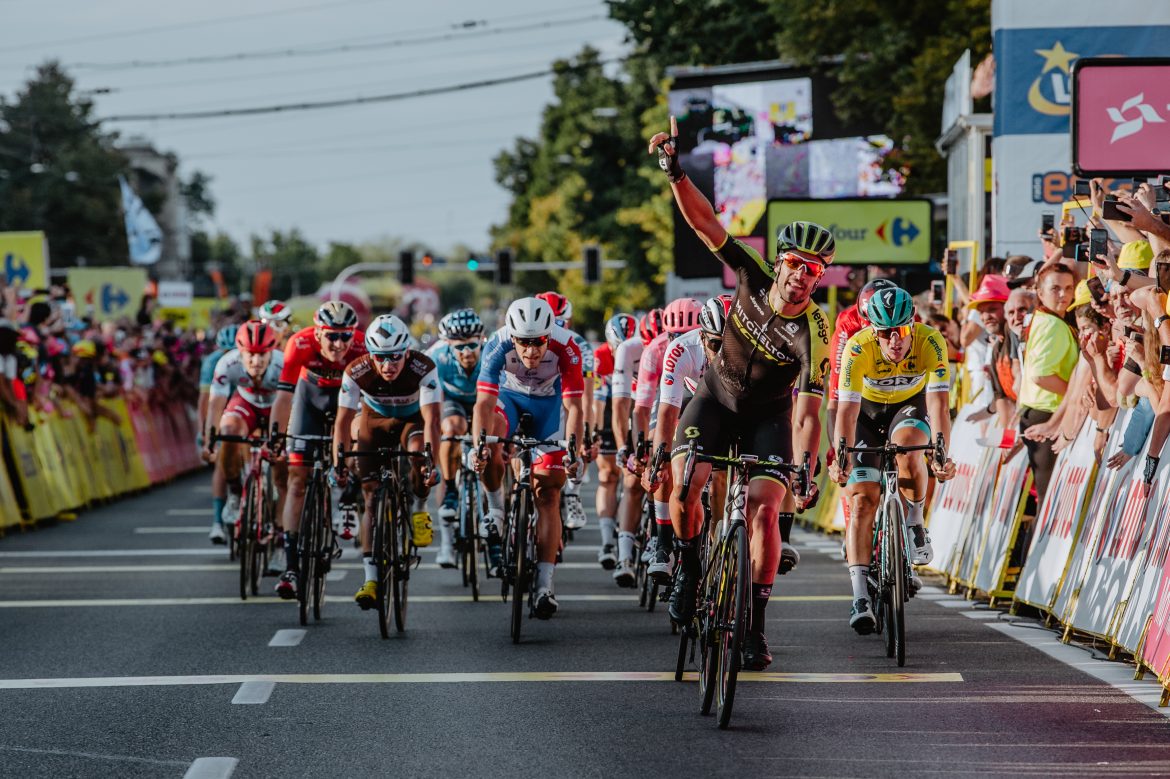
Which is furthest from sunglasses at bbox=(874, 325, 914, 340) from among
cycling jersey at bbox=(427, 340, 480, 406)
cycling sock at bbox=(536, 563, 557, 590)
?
cycling jersey at bbox=(427, 340, 480, 406)

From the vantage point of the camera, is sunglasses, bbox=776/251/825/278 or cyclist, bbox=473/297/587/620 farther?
cyclist, bbox=473/297/587/620

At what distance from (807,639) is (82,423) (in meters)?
14.4

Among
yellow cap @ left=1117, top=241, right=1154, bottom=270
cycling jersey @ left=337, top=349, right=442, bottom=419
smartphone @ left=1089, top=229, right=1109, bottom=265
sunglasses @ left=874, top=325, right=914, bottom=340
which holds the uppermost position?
smartphone @ left=1089, top=229, right=1109, bottom=265

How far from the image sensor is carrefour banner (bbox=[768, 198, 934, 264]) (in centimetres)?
2241

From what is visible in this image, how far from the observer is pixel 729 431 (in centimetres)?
923

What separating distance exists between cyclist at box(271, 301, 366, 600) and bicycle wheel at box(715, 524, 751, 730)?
5163 mm

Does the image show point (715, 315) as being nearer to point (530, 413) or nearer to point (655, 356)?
point (655, 356)

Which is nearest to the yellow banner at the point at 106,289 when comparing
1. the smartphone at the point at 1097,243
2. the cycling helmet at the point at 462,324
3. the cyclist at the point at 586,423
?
the cyclist at the point at 586,423

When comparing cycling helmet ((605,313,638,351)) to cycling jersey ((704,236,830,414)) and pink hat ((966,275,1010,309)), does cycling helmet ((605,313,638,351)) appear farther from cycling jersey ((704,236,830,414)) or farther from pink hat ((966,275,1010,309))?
cycling jersey ((704,236,830,414))

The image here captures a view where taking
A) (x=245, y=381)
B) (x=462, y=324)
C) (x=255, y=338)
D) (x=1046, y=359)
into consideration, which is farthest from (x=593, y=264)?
(x=1046, y=359)

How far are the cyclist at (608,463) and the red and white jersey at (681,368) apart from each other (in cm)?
288

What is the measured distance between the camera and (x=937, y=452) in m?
10.2

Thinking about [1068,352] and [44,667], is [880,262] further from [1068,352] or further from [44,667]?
[44,667]

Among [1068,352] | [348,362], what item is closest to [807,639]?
[1068,352]
